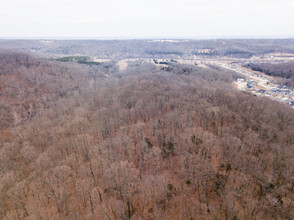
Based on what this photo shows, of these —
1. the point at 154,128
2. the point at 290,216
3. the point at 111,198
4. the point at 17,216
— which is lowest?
the point at 17,216

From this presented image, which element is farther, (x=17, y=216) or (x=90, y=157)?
(x=90, y=157)

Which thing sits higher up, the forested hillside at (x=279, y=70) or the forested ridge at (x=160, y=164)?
the forested hillside at (x=279, y=70)

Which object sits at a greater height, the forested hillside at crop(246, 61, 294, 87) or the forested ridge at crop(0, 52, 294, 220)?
the forested hillside at crop(246, 61, 294, 87)

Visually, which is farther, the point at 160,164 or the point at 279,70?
the point at 279,70

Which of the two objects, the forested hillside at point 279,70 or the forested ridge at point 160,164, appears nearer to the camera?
the forested ridge at point 160,164

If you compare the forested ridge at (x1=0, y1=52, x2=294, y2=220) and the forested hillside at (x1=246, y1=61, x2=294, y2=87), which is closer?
the forested ridge at (x1=0, y1=52, x2=294, y2=220)

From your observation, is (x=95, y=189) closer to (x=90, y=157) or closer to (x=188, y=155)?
(x=90, y=157)

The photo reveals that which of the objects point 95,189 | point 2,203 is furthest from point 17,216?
point 95,189

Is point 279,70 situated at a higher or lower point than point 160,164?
higher
